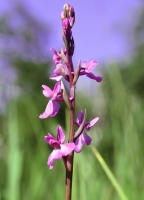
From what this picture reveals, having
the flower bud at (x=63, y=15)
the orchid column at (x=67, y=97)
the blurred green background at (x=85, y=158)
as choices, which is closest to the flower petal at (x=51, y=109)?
the orchid column at (x=67, y=97)

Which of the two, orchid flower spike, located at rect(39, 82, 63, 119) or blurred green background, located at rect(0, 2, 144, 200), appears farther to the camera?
→ blurred green background, located at rect(0, 2, 144, 200)

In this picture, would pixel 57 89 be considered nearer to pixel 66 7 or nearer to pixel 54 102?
pixel 54 102

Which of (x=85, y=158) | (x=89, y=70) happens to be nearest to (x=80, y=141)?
(x=89, y=70)

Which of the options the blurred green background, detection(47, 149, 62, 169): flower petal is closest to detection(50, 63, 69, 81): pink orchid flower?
detection(47, 149, 62, 169): flower petal

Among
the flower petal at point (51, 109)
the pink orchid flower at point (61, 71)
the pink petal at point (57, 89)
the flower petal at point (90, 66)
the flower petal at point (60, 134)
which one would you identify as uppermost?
the flower petal at point (90, 66)

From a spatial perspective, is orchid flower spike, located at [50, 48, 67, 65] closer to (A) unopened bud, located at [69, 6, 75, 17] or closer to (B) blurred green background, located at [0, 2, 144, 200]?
(A) unopened bud, located at [69, 6, 75, 17]

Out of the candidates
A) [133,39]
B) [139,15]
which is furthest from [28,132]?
[139,15]

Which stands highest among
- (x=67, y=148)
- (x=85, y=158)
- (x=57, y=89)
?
(x=85, y=158)

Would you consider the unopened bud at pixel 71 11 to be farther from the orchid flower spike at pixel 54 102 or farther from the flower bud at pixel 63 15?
the orchid flower spike at pixel 54 102

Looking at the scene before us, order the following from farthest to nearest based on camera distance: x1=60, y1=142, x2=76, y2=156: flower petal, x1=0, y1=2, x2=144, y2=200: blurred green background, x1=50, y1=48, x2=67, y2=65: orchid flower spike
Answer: x1=0, y1=2, x2=144, y2=200: blurred green background < x1=50, y1=48, x2=67, y2=65: orchid flower spike < x1=60, y1=142, x2=76, y2=156: flower petal
